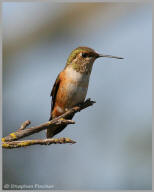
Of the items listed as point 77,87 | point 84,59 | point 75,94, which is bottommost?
point 75,94

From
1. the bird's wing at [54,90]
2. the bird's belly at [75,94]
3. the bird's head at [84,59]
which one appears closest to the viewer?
the bird's belly at [75,94]

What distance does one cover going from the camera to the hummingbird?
5.38 metres

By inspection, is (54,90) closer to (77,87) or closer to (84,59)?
Result: (77,87)

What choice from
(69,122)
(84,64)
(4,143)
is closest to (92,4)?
(84,64)

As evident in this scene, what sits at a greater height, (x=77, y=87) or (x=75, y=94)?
(x=77, y=87)

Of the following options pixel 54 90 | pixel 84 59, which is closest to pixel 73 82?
pixel 84 59

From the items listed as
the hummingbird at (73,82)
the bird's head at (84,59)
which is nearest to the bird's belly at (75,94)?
the hummingbird at (73,82)

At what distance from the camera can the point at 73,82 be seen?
543cm

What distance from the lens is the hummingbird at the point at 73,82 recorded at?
17.6 ft

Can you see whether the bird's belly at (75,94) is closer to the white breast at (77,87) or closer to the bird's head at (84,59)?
the white breast at (77,87)

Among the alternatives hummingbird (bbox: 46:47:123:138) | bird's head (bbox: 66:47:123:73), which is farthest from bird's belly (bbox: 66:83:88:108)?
bird's head (bbox: 66:47:123:73)

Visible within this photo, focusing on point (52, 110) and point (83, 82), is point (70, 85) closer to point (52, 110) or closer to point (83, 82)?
point (83, 82)

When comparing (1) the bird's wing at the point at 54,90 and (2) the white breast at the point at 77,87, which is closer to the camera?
(2) the white breast at the point at 77,87

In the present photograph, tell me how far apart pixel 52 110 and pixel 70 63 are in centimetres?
96
